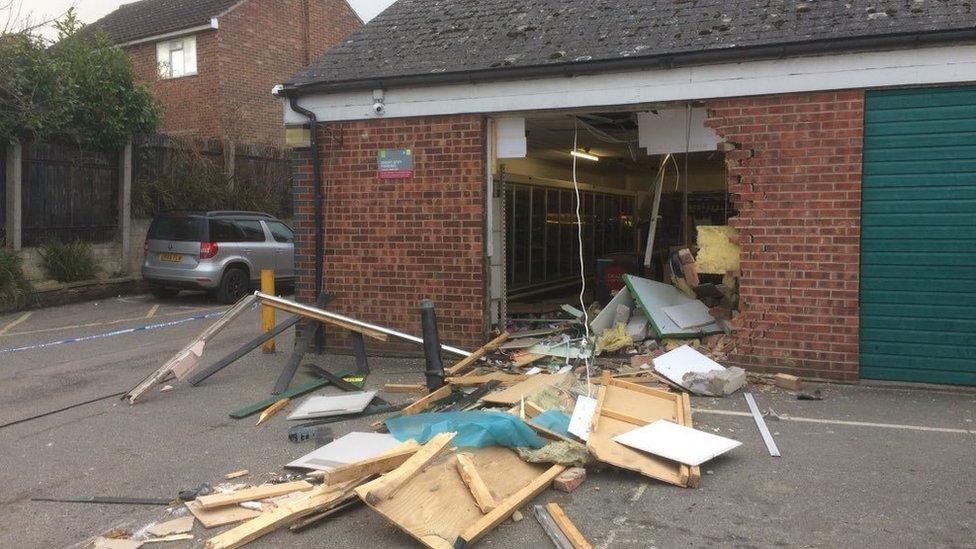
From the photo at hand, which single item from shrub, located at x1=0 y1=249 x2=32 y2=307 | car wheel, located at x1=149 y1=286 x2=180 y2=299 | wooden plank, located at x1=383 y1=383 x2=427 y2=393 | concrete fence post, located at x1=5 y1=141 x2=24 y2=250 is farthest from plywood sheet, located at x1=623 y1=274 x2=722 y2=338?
concrete fence post, located at x1=5 y1=141 x2=24 y2=250

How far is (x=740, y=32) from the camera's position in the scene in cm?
779

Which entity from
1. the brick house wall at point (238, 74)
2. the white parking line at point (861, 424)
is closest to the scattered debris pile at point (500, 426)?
the white parking line at point (861, 424)

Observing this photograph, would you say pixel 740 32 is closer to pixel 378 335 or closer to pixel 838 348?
pixel 838 348

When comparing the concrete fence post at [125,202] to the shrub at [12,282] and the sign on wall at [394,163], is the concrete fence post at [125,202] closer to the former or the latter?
the shrub at [12,282]

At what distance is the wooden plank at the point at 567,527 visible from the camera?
4113mm

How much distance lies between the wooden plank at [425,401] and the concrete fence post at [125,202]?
1113cm

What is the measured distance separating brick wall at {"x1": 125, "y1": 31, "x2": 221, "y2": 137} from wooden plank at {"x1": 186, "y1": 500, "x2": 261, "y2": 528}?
61.1 feet

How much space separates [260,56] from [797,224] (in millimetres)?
19031

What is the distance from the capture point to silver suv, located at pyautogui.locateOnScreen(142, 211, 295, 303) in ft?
46.3

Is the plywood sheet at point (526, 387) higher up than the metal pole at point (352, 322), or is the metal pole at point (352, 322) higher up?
the metal pole at point (352, 322)

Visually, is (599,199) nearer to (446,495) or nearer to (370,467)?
(370,467)

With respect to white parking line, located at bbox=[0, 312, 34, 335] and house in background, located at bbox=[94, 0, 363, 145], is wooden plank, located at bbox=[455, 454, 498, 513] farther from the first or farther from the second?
house in background, located at bbox=[94, 0, 363, 145]

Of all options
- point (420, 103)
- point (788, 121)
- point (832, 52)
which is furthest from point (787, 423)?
point (420, 103)

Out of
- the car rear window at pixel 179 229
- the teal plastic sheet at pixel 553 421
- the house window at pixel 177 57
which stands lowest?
the teal plastic sheet at pixel 553 421
